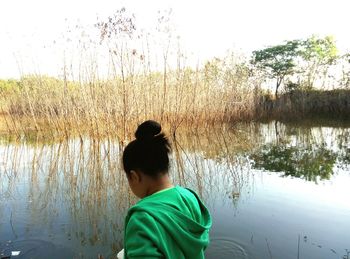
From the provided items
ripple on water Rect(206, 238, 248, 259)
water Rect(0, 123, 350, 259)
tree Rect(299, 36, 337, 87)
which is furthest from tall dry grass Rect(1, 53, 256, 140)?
tree Rect(299, 36, 337, 87)

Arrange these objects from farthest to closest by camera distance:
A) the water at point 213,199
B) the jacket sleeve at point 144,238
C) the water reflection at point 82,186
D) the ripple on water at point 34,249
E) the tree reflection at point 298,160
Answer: the tree reflection at point 298,160 < the water reflection at point 82,186 < the water at point 213,199 < the ripple on water at point 34,249 < the jacket sleeve at point 144,238

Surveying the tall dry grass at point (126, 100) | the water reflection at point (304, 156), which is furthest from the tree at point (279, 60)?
the water reflection at point (304, 156)

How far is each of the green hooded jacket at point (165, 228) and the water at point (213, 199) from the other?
5.28 feet

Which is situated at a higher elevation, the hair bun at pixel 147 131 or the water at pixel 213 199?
the hair bun at pixel 147 131

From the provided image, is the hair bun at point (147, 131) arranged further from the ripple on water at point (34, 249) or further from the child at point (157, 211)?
the ripple on water at point (34, 249)

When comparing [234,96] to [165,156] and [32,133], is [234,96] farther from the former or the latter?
[165,156]

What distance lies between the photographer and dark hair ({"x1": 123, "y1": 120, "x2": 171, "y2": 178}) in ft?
3.70

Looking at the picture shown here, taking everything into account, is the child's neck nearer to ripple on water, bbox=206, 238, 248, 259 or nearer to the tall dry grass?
ripple on water, bbox=206, 238, 248, 259

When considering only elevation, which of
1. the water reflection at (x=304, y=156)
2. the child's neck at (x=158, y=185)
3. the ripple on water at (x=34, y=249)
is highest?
the child's neck at (x=158, y=185)

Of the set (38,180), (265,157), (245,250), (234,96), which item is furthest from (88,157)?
(234,96)

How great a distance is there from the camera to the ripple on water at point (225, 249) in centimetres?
258

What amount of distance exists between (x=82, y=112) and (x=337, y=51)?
18494mm

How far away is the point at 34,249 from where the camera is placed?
105 inches

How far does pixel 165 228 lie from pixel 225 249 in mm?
1833
